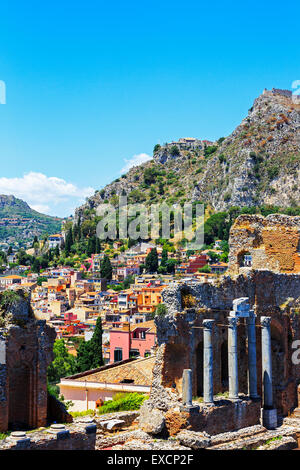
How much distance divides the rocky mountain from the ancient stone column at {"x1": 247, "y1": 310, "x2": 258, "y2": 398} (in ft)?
392

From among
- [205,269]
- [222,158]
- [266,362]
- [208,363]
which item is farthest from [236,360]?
[222,158]

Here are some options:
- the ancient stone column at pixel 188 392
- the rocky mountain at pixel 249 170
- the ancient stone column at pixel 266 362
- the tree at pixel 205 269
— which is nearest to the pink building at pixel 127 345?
the ancient stone column at pixel 266 362

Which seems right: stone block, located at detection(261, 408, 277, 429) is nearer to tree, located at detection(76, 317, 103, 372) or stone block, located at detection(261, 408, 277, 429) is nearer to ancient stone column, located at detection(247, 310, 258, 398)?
ancient stone column, located at detection(247, 310, 258, 398)

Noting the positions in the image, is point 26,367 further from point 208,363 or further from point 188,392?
point 208,363

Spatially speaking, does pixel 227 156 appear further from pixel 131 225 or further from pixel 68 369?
pixel 68 369

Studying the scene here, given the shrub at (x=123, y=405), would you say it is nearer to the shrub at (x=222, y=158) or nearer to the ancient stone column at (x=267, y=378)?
the ancient stone column at (x=267, y=378)

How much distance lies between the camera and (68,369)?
151 feet

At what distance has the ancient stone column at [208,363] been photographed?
19578mm

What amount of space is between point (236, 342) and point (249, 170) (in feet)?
426

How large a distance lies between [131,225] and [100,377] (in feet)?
370

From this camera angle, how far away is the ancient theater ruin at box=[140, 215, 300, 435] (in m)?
19.4

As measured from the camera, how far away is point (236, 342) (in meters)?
21.0

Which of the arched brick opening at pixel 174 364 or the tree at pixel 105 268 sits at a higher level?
the tree at pixel 105 268
